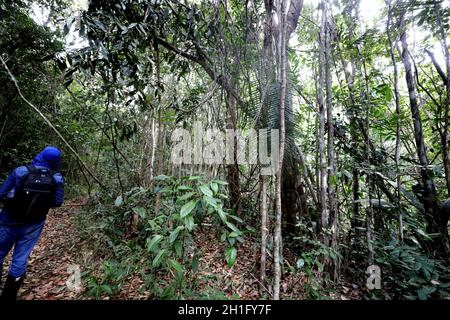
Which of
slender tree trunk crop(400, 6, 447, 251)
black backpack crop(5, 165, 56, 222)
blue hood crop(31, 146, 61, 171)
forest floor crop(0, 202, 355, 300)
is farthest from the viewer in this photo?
slender tree trunk crop(400, 6, 447, 251)

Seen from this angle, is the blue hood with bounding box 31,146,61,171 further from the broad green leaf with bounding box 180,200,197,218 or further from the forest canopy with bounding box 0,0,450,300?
the broad green leaf with bounding box 180,200,197,218

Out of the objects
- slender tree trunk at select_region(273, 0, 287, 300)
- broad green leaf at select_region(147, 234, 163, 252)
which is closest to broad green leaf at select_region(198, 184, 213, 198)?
broad green leaf at select_region(147, 234, 163, 252)

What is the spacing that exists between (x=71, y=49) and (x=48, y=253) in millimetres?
3019

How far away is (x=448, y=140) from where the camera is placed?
282 cm

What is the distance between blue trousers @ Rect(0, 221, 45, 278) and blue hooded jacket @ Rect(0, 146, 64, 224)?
88 mm

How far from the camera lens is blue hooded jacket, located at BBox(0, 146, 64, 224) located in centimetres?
187

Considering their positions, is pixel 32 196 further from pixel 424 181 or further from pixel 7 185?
pixel 424 181

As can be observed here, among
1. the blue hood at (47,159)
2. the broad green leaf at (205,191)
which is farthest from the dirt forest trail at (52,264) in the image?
the broad green leaf at (205,191)

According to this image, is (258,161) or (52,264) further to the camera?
(52,264)

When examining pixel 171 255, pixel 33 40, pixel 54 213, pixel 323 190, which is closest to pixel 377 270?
pixel 323 190

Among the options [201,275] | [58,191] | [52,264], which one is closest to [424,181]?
[201,275]

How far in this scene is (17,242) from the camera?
194 centimetres

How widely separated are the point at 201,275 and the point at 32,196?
6.01 feet
